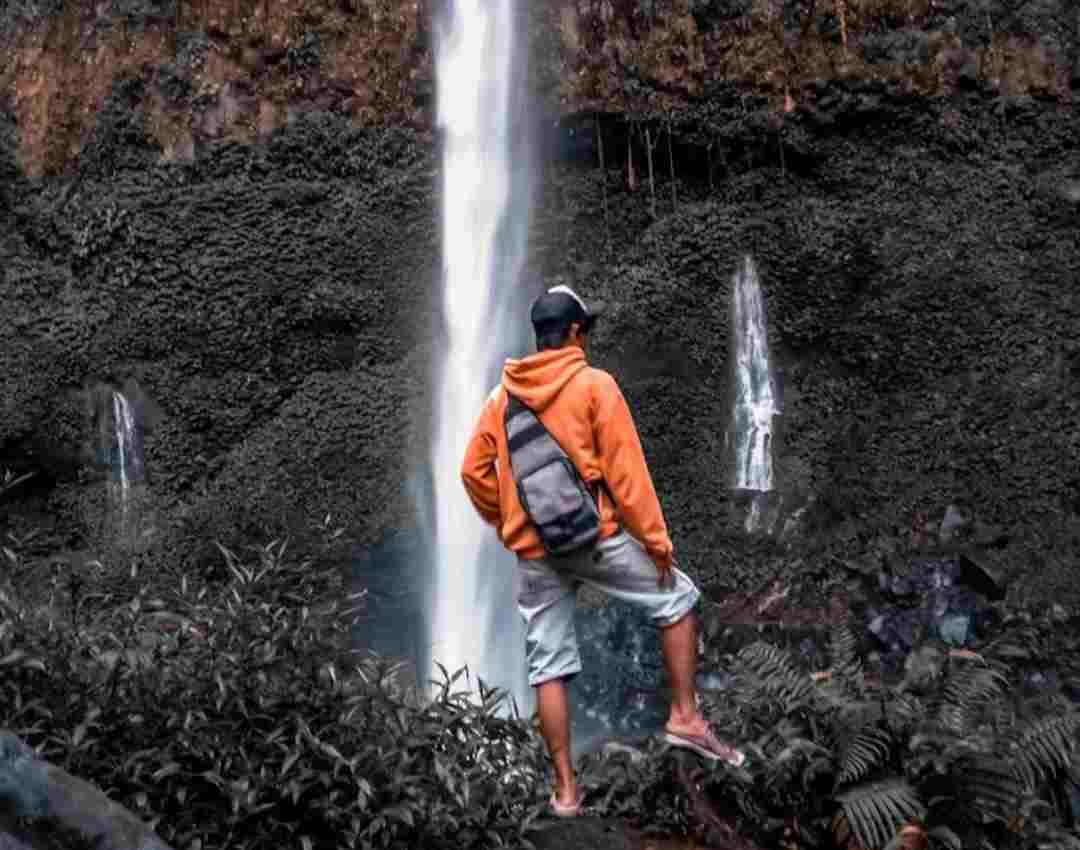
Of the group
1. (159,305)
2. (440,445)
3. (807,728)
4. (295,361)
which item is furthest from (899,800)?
(159,305)

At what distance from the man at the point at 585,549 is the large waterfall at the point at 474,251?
5173mm

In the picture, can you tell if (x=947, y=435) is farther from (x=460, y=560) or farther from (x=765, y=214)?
(x=460, y=560)

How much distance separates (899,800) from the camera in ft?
17.7

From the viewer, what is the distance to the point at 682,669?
5156 mm

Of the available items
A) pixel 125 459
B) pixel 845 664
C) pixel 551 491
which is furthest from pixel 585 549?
pixel 125 459

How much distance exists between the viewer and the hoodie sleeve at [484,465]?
206 inches

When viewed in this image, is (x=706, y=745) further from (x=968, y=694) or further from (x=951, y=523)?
(x=951, y=523)

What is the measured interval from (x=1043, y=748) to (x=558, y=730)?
2.30 metres

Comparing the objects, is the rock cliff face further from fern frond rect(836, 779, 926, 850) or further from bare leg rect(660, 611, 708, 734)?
bare leg rect(660, 611, 708, 734)

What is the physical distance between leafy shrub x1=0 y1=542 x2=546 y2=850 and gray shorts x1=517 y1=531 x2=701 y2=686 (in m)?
0.49

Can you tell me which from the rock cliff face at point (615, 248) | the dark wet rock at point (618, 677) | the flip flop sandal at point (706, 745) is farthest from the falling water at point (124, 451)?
the flip flop sandal at point (706, 745)

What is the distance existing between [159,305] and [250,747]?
672 centimetres

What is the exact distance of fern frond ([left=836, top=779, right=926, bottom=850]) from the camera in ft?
17.6

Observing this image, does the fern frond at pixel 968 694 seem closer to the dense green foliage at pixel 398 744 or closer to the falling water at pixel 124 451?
the dense green foliage at pixel 398 744
